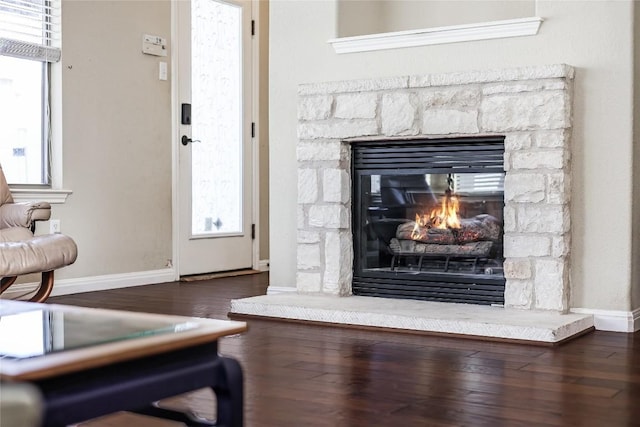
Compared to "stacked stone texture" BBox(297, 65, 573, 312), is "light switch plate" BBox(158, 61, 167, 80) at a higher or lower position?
higher

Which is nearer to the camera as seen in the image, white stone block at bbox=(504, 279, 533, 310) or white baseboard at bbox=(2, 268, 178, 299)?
white stone block at bbox=(504, 279, 533, 310)

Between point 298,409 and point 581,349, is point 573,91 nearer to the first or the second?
point 581,349

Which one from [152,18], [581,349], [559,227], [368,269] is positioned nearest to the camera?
[581,349]

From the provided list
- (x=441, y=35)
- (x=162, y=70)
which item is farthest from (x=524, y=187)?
(x=162, y=70)

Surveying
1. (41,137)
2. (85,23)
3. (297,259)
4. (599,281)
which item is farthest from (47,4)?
(599,281)

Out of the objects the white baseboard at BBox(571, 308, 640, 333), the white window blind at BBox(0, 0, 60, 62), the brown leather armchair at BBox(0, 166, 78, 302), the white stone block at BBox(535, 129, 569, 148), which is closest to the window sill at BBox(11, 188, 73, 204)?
the brown leather armchair at BBox(0, 166, 78, 302)

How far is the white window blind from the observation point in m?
4.73

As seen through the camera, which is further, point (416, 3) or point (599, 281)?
point (416, 3)

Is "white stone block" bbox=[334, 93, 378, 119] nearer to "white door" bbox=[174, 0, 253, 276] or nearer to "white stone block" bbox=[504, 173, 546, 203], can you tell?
"white stone block" bbox=[504, 173, 546, 203]

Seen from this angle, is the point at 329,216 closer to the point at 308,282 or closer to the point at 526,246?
the point at 308,282

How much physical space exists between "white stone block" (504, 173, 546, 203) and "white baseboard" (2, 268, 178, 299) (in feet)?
8.67

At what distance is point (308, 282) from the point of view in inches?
174

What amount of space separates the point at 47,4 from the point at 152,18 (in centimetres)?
82

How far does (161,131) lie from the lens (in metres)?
5.68
